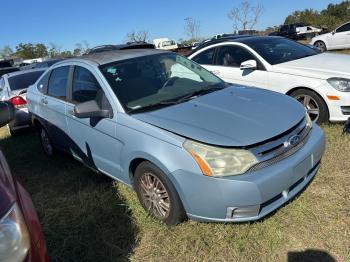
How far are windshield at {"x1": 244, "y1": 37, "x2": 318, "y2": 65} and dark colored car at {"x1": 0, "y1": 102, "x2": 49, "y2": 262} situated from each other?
510 cm

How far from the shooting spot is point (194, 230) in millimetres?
3426

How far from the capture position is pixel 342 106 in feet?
17.3

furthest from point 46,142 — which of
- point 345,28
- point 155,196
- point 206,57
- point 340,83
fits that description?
point 345,28

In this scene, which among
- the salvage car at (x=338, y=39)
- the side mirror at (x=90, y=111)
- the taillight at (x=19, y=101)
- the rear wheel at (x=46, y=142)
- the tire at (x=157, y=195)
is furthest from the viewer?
the salvage car at (x=338, y=39)

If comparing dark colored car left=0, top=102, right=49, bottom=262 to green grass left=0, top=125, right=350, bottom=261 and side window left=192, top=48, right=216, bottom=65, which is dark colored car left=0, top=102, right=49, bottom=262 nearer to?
green grass left=0, top=125, right=350, bottom=261

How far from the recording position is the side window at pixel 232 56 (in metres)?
6.59

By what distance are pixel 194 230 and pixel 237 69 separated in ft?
12.8

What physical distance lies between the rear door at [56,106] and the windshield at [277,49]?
3.35 m

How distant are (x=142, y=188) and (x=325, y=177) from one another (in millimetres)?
2029

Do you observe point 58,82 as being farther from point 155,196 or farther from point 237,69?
point 237,69

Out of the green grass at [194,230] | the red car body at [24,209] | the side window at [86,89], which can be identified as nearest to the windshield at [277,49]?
the green grass at [194,230]

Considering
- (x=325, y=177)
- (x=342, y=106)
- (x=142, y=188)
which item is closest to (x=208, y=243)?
(x=142, y=188)

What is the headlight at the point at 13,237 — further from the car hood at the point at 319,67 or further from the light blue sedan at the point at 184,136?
the car hood at the point at 319,67

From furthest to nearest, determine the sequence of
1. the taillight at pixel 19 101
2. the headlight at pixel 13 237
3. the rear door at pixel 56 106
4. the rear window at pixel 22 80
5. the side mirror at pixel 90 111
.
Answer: the rear window at pixel 22 80 → the taillight at pixel 19 101 → the rear door at pixel 56 106 → the side mirror at pixel 90 111 → the headlight at pixel 13 237
